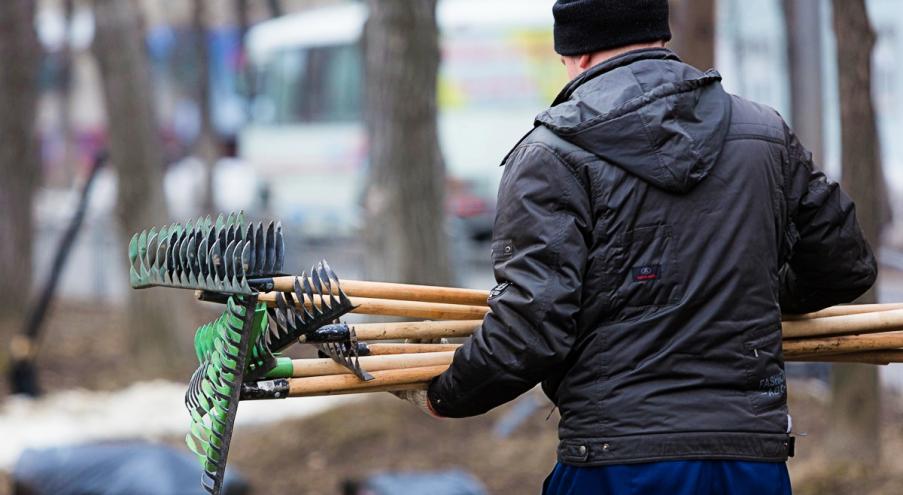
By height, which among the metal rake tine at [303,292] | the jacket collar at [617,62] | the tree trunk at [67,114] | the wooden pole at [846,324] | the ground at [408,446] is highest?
the jacket collar at [617,62]

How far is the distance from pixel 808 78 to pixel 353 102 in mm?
14823

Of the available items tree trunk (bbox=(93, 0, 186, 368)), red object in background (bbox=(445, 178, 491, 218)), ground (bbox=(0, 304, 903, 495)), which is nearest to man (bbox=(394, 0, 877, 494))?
ground (bbox=(0, 304, 903, 495))

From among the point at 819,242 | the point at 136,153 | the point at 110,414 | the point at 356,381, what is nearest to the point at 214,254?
the point at 356,381

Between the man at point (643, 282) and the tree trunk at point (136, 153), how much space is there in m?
7.90

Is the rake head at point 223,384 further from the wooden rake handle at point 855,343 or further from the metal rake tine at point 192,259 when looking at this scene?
the wooden rake handle at point 855,343

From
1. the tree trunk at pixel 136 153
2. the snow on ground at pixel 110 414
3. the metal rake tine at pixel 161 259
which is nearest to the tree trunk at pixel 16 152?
the tree trunk at pixel 136 153

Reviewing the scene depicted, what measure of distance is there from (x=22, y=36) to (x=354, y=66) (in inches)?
402

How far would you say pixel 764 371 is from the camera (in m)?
2.58

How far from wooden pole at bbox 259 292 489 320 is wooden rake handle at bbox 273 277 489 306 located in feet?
0.05

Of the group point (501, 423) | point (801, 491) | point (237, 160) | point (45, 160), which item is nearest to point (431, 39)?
point (501, 423)

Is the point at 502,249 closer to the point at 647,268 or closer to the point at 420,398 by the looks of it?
the point at 647,268

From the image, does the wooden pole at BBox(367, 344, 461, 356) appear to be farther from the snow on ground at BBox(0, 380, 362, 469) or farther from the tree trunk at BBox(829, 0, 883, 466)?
the snow on ground at BBox(0, 380, 362, 469)

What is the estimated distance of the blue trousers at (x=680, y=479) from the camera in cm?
248

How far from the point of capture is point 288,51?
2198 centimetres
